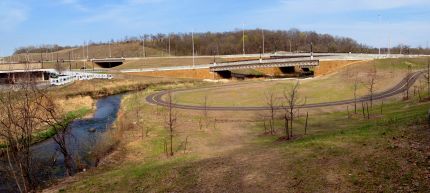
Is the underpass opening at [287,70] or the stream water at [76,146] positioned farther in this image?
the underpass opening at [287,70]

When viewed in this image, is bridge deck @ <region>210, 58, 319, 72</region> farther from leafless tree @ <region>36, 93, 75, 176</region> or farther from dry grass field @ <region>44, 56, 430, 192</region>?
leafless tree @ <region>36, 93, 75, 176</region>

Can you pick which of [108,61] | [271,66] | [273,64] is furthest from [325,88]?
[108,61]

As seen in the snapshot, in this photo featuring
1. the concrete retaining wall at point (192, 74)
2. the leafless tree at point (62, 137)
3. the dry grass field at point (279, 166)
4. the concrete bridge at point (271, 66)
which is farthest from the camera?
the concrete retaining wall at point (192, 74)

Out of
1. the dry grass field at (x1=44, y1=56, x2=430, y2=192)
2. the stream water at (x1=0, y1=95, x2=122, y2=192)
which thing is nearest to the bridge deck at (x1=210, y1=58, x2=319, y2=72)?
the stream water at (x1=0, y1=95, x2=122, y2=192)

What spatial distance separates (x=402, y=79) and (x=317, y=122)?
41.3 metres

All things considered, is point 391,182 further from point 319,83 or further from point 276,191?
point 319,83

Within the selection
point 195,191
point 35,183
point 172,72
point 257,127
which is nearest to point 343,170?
point 195,191

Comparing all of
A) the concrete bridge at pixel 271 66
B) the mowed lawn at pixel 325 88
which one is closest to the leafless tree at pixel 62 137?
the mowed lawn at pixel 325 88

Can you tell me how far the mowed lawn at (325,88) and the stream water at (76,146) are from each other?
45.6ft

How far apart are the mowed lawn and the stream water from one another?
13906 millimetres

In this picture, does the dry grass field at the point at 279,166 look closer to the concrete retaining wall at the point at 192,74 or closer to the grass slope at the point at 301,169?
the grass slope at the point at 301,169

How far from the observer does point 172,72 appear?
118m

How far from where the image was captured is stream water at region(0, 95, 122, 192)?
32.0 m

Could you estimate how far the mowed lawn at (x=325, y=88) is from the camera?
6531 centimetres
